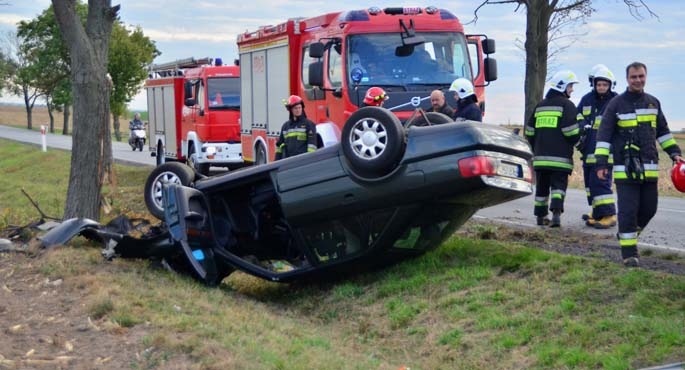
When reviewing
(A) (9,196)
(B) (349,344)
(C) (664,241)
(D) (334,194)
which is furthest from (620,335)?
(A) (9,196)

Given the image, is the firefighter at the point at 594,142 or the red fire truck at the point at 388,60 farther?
the red fire truck at the point at 388,60

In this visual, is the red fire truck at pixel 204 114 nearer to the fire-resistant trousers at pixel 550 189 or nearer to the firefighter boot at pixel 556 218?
the fire-resistant trousers at pixel 550 189

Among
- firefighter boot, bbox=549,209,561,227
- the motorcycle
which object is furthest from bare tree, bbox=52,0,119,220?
the motorcycle

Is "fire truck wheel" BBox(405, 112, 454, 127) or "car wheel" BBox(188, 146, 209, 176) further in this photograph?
"car wheel" BBox(188, 146, 209, 176)

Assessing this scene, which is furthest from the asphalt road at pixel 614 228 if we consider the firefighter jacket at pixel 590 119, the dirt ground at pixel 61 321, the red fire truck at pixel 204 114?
the red fire truck at pixel 204 114

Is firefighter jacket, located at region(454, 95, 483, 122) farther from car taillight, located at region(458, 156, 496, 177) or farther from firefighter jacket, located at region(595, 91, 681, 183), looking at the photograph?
car taillight, located at region(458, 156, 496, 177)

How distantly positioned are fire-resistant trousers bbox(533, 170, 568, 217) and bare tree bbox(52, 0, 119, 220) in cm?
544

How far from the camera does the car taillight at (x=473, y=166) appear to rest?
7691mm

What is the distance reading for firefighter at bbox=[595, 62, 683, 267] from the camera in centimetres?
816

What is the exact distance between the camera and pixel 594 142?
12.1 m

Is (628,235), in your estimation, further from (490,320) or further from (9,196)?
(9,196)

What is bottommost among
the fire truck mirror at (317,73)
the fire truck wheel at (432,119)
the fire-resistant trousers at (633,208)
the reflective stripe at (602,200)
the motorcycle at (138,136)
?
the motorcycle at (138,136)

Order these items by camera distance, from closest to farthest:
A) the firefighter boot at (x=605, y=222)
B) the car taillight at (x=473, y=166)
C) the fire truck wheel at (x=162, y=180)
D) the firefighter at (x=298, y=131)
→ 1. the car taillight at (x=473, y=166)
2. the fire truck wheel at (x=162, y=180)
3. the firefighter boot at (x=605, y=222)
4. the firefighter at (x=298, y=131)

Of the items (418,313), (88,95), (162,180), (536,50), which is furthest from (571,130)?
(536,50)
